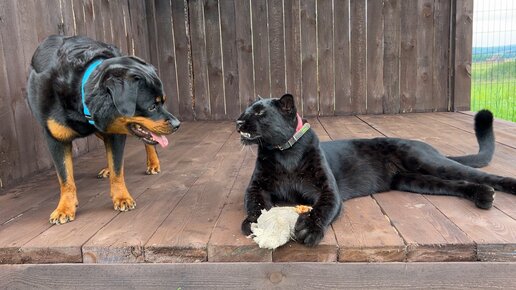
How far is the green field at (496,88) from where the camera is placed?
5.88 meters

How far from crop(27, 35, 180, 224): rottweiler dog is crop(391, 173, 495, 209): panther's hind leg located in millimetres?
1263

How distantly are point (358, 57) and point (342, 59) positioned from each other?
201mm

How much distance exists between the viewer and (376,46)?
5.42 m

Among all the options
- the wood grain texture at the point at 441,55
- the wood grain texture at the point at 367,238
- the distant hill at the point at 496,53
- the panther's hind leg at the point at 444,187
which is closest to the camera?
the wood grain texture at the point at 367,238

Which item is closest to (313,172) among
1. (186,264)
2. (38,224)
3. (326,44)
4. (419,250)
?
(419,250)

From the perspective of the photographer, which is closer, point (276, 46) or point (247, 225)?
point (247, 225)

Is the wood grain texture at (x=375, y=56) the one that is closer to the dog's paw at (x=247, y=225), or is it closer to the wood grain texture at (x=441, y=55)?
the wood grain texture at (x=441, y=55)

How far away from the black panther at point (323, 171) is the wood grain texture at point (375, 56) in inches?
119

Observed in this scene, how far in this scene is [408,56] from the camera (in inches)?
214

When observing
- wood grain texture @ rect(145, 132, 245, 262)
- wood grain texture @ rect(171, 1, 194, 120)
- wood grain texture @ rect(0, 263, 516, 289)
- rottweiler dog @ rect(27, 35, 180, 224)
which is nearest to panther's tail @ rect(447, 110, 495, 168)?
wood grain texture @ rect(0, 263, 516, 289)

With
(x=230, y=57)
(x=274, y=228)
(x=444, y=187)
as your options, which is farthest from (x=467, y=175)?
(x=230, y=57)

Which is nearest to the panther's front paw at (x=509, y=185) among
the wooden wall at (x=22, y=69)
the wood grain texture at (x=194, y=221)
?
the wood grain texture at (x=194, y=221)

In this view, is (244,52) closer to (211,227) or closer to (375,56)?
(375,56)

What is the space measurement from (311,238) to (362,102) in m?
4.18
